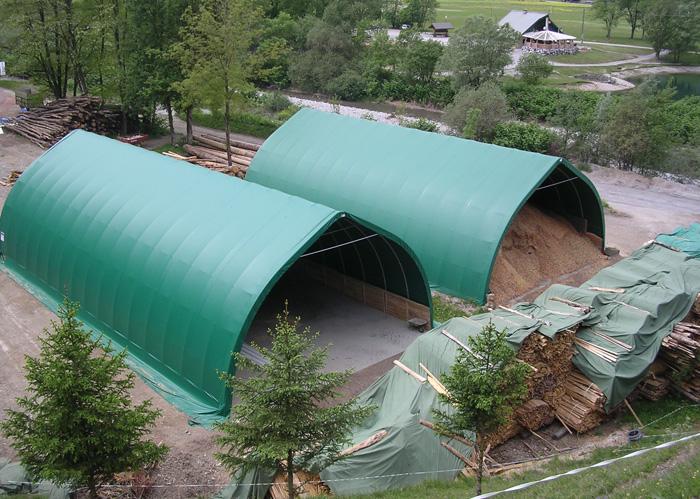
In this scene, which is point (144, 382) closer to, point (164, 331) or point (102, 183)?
point (164, 331)

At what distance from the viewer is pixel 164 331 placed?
19188 mm

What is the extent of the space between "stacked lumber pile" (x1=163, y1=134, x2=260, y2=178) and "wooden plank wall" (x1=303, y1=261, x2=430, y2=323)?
12174 millimetres

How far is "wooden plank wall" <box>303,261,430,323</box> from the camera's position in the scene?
22938 millimetres

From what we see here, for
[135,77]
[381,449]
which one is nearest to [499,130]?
[135,77]

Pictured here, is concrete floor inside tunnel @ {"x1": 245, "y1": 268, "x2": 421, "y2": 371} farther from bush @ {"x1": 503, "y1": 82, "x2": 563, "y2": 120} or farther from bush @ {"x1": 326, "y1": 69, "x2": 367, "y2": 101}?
bush @ {"x1": 326, "y1": 69, "x2": 367, "y2": 101}

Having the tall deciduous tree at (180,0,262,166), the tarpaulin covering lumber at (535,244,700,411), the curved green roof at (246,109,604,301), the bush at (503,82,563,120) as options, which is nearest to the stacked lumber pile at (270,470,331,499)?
the tarpaulin covering lumber at (535,244,700,411)

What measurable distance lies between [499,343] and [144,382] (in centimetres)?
1105

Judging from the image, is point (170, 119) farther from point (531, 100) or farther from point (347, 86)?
point (531, 100)

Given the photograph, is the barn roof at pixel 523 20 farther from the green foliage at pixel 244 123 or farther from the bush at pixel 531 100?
the green foliage at pixel 244 123

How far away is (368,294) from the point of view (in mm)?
24375

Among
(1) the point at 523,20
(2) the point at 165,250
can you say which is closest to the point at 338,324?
(2) the point at 165,250

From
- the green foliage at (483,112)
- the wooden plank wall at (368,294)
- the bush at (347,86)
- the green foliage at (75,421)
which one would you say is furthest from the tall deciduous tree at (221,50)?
the green foliage at (75,421)

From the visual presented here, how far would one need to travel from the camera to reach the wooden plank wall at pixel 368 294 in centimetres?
2294

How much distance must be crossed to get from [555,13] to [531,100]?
248ft
